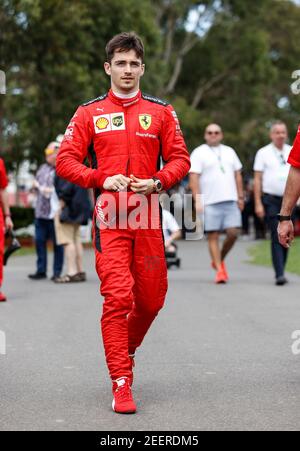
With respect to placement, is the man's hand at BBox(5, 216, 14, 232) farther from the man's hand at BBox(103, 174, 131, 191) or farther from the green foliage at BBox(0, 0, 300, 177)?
the green foliage at BBox(0, 0, 300, 177)

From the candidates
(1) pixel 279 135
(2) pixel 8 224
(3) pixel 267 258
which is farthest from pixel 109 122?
(3) pixel 267 258

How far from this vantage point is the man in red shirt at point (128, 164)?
239 inches

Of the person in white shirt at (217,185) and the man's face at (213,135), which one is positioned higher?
the man's face at (213,135)

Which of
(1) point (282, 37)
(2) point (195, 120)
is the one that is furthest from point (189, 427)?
(1) point (282, 37)

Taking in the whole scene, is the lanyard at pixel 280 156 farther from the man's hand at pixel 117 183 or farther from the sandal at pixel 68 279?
the man's hand at pixel 117 183

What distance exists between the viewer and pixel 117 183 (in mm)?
5871

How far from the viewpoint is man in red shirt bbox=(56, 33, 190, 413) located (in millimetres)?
6066

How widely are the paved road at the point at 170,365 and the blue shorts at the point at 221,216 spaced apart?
4.03 ft

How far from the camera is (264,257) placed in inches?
852

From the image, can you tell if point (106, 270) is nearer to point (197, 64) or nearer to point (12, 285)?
point (12, 285)

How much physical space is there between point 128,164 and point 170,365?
6.05 feet

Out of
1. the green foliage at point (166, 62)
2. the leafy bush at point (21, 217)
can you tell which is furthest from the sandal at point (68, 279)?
the leafy bush at point (21, 217)

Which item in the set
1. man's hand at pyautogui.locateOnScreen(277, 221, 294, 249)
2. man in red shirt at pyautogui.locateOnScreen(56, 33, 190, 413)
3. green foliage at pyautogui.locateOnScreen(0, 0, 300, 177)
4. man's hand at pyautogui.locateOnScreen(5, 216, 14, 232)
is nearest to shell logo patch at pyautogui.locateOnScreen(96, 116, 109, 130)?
man in red shirt at pyautogui.locateOnScreen(56, 33, 190, 413)

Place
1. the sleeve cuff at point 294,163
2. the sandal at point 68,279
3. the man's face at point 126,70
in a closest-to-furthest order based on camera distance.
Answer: the man's face at point 126,70 < the sleeve cuff at point 294,163 < the sandal at point 68,279
